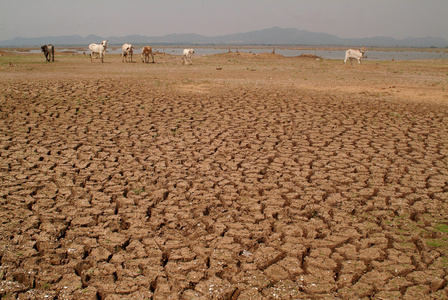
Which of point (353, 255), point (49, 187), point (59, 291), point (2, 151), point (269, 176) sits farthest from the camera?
point (2, 151)

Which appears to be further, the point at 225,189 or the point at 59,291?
the point at 225,189

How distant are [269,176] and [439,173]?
2699 mm

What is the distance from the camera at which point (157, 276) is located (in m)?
3.06

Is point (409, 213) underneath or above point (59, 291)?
above

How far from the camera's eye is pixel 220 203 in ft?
14.2

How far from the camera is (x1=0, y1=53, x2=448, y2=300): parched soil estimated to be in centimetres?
303

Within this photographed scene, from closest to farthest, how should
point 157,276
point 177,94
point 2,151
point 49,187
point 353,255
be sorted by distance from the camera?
point 157,276
point 353,255
point 49,187
point 2,151
point 177,94

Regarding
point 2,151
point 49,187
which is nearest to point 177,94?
point 2,151

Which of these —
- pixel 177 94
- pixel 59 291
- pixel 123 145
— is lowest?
pixel 59 291

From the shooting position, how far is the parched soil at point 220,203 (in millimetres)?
3031

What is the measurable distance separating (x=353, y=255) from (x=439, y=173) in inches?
114

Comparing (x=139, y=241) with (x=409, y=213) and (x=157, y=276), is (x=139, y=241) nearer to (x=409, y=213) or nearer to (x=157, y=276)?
(x=157, y=276)

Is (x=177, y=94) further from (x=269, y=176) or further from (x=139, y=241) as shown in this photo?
(x=139, y=241)

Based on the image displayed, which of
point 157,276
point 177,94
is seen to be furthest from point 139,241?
point 177,94
